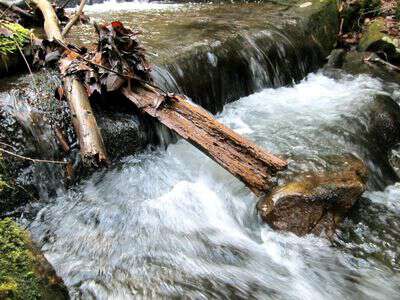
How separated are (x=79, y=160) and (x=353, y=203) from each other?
281cm

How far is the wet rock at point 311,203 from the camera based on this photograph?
3859mm

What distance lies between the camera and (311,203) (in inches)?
153

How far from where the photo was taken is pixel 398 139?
589 centimetres

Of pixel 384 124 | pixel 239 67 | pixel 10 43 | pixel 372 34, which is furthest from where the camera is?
pixel 372 34

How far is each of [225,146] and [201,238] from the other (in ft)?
2.91

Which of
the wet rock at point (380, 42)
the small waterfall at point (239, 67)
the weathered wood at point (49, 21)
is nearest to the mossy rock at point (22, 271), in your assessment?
Answer: the weathered wood at point (49, 21)

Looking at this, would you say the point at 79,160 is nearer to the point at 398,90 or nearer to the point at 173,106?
the point at 173,106

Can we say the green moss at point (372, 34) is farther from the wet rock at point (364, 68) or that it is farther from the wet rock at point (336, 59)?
the wet rock at point (336, 59)

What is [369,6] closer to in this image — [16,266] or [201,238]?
[201,238]

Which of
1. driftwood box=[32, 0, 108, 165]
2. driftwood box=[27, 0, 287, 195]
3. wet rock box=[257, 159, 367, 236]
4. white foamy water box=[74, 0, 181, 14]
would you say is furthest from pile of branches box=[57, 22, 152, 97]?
white foamy water box=[74, 0, 181, 14]

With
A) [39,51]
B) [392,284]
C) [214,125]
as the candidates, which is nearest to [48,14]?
[39,51]

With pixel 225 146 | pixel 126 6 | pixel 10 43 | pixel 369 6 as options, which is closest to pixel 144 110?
pixel 225 146

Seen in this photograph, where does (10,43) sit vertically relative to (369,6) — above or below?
above

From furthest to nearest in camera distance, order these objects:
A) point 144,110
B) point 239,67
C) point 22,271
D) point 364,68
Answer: point 364,68 → point 239,67 → point 144,110 → point 22,271
